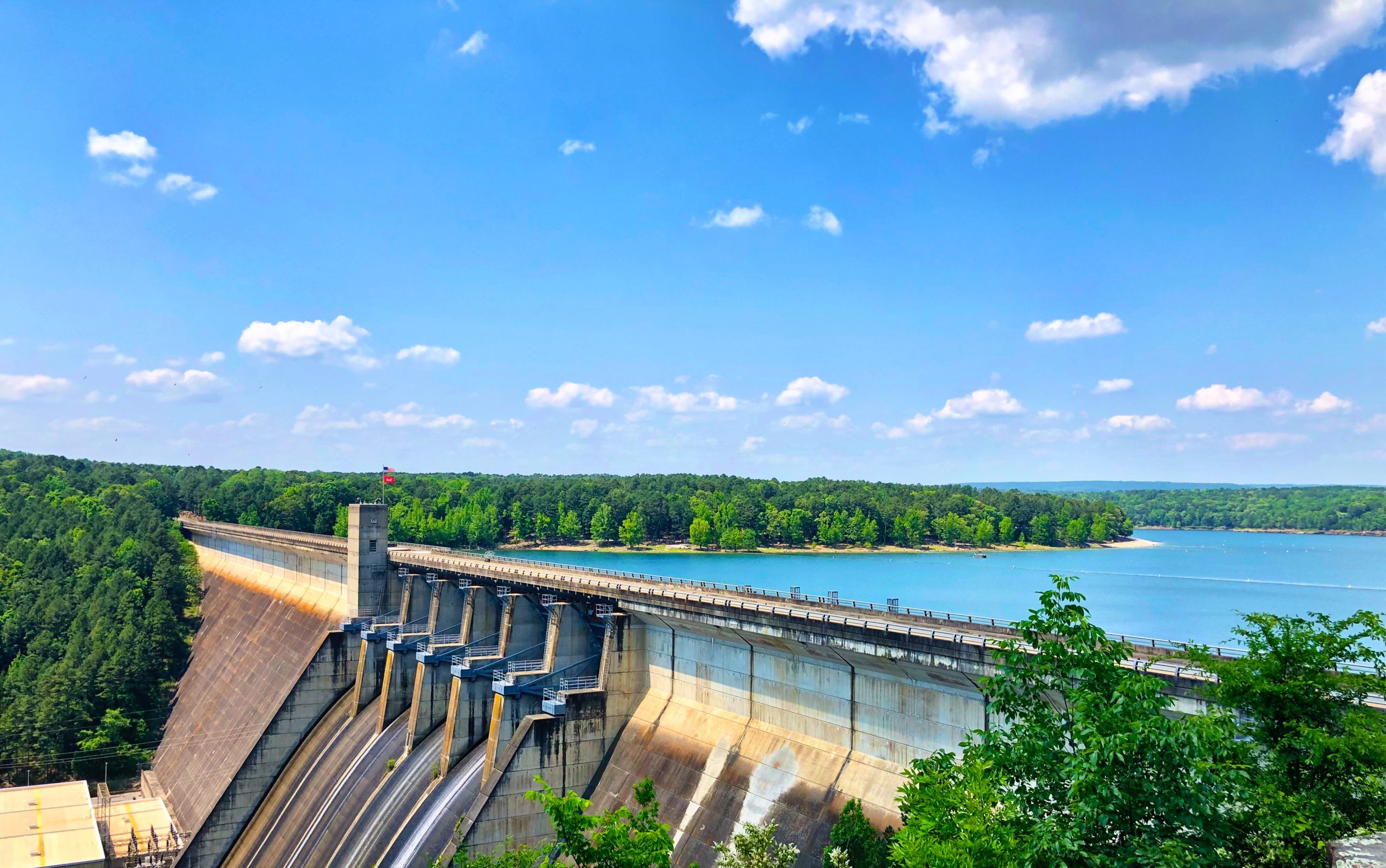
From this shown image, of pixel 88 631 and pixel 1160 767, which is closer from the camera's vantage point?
pixel 1160 767

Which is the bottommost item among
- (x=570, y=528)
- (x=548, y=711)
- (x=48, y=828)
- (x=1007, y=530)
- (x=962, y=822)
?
(x=48, y=828)

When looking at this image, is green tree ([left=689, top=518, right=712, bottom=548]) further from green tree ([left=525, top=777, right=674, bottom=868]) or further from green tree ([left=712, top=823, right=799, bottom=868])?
green tree ([left=525, top=777, right=674, bottom=868])

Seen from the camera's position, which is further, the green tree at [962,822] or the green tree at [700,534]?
the green tree at [700,534]

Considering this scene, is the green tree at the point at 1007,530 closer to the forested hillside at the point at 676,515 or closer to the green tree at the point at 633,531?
the forested hillside at the point at 676,515

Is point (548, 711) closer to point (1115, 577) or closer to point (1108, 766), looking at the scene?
point (1108, 766)

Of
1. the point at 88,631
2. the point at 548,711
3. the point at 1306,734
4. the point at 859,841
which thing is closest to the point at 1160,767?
the point at 1306,734

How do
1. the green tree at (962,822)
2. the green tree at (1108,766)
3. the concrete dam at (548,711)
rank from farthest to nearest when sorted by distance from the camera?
the concrete dam at (548,711), the green tree at (962,822), the green tree at (1108,766)

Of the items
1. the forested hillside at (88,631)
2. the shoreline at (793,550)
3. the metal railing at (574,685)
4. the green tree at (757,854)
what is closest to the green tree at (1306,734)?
the green tree at (757,854)
